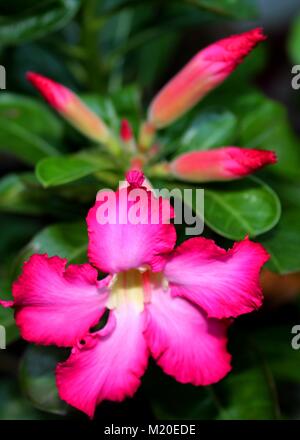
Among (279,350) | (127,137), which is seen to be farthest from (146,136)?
(279,350)

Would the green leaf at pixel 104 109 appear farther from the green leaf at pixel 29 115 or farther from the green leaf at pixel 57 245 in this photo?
the green leaf at pixel 57 245

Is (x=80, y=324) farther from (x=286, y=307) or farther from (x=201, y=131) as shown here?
(x=286, y=307)

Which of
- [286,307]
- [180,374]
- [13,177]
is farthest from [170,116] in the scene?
[286,307]

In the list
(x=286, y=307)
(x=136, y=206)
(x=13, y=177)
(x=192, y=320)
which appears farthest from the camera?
(x=286, y=307)

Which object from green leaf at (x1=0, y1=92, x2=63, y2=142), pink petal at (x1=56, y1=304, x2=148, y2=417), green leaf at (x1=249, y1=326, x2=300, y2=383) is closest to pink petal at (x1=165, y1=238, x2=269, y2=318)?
pink petal at (x1=56, y1=304, x2=148, y2=417)

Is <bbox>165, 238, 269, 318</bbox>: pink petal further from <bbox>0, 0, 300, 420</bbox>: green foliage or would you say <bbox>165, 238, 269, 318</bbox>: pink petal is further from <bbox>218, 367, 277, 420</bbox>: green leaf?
<bbox>218, 367, 277, 420</bbox>: green leaf
